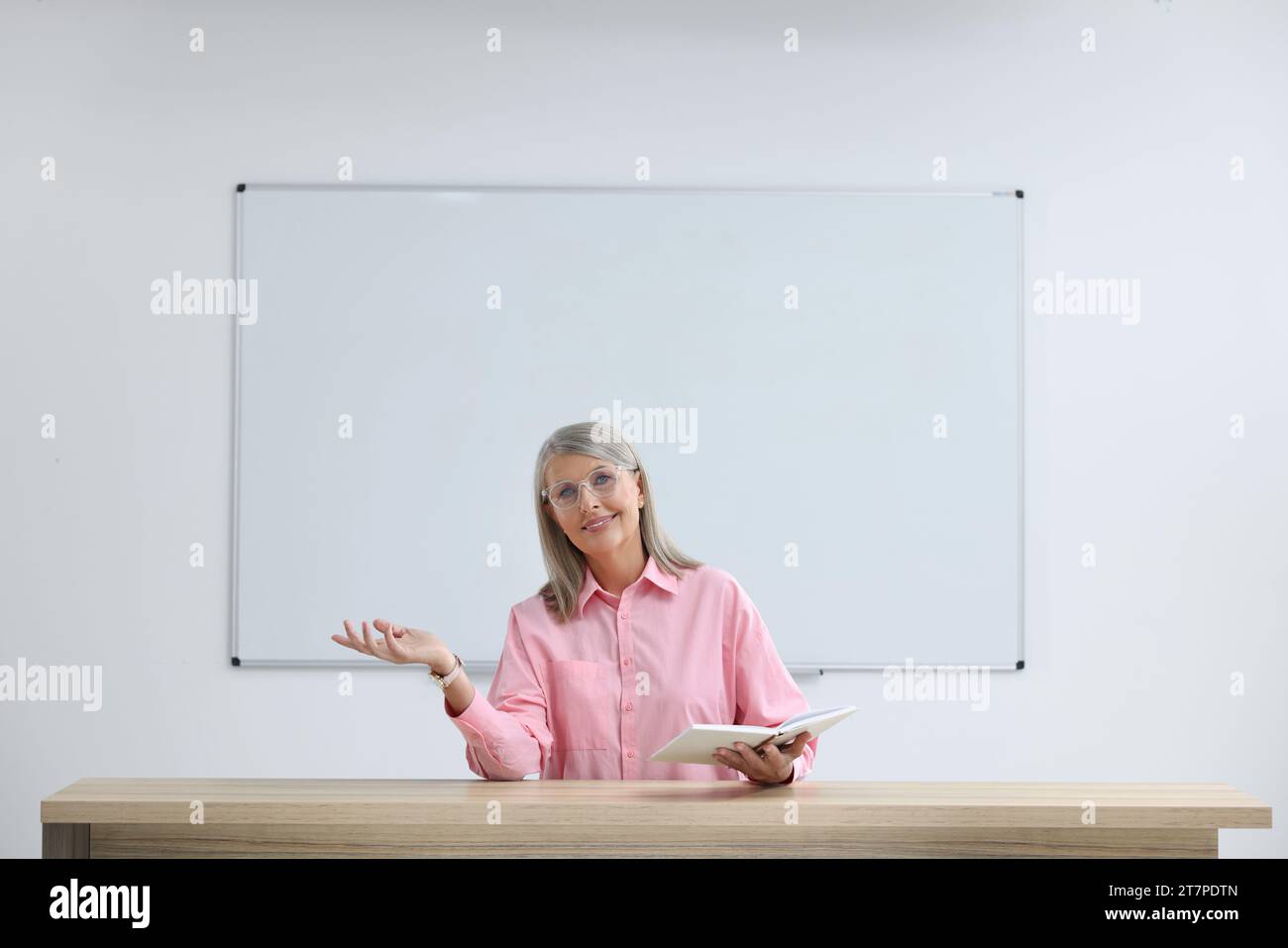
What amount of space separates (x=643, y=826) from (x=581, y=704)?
0.50 metres

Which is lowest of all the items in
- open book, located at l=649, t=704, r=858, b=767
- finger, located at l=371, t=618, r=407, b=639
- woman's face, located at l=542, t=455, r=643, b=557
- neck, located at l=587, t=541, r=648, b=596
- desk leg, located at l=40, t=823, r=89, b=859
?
desk leg, located at l=40, t=823, r=89, b=859

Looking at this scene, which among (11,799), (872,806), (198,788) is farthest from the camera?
(11,799)

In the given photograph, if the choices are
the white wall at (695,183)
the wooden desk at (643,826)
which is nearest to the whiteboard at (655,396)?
the white wall at (695,183)

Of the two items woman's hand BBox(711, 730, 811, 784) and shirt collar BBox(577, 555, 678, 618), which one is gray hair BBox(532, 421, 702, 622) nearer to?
shirt collar BBox(577, 555, 678, 618)

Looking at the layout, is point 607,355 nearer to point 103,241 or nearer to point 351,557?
point 351,557

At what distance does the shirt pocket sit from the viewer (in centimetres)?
197

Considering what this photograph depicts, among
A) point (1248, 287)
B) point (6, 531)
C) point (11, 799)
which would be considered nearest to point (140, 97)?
point (6, 531)

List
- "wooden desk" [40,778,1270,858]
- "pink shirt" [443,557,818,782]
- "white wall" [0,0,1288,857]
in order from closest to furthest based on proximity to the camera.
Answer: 1. "wooden desk" [40,778,1270,858]
2. "pink shirt" [443,557,818,782]
3. "white wall" [0,0,1288,857]

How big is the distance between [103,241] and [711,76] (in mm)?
1883

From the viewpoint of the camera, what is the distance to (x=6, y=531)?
344 cm

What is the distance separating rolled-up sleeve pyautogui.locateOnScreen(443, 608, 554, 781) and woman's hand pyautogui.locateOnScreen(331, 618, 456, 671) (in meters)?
0.11

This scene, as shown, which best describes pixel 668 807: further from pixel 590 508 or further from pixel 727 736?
pixel 590 508

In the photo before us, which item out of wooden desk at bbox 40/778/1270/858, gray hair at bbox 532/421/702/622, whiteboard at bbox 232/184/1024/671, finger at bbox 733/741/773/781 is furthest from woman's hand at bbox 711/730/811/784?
whiteboard at bbox 232/184/1024/671

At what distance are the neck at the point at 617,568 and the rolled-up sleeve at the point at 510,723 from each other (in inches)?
6.5
